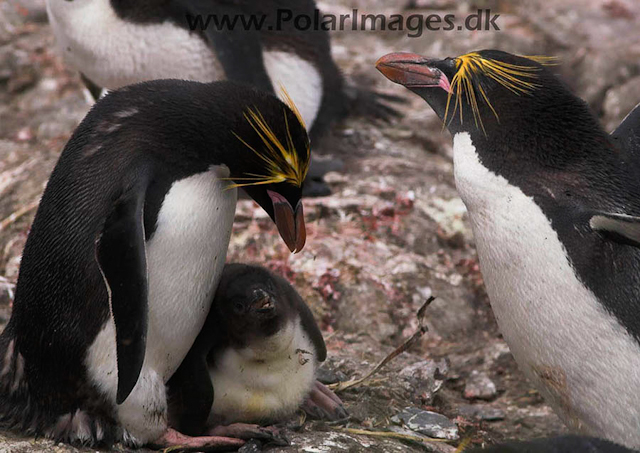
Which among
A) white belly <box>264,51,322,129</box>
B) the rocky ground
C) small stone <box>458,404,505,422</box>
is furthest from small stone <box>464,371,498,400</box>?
white belly <box>264,51,322,129</box>

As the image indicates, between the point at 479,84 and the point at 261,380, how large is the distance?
1.28 meters

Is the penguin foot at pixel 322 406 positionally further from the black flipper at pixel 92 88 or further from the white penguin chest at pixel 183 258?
the black flipper at pixel 92 88

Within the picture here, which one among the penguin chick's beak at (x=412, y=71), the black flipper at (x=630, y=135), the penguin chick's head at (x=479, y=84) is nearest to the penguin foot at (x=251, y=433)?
the penguin chick's head at (x=479, y=84)

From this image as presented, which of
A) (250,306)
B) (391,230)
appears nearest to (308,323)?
(250,306)

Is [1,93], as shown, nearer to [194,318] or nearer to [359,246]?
[359,246]

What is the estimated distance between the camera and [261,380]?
11.3 feet

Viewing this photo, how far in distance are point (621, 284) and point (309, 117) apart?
122 inches

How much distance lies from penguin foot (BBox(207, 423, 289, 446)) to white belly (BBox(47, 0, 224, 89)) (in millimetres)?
2552

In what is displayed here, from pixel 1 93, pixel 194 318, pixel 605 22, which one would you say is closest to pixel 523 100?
pixel 194 318

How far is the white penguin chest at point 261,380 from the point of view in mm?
3416

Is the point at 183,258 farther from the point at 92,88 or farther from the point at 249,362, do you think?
the point at 92,88

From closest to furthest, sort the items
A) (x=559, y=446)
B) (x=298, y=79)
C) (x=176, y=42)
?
(x=559, y=446)
(x=176, y=42)
(x=298, y=79)

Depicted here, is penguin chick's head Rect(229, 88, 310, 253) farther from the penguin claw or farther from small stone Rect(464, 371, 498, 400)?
the penguin claw

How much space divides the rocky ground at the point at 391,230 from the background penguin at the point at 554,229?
23.9 inches
